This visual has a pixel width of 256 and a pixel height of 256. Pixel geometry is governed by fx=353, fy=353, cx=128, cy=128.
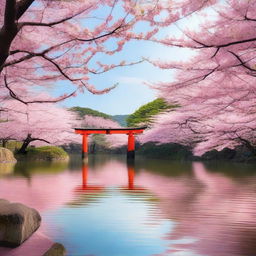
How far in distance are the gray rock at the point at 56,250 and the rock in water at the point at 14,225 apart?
19.3 inches

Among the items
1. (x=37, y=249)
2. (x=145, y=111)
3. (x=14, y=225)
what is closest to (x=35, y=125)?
(x=145, y=111)

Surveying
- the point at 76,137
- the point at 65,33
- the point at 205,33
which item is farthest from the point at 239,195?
the point at 76,137

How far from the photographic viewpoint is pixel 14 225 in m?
4.45

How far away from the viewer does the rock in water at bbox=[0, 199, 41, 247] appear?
4379 mm

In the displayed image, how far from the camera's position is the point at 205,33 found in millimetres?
7160

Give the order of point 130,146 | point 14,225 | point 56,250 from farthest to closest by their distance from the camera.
Answer: 1. point 130,146
2. point 14,225
3. point 56,250

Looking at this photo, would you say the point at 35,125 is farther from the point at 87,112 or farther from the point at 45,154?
the point at 87,112

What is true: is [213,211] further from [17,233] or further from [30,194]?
[30,194]

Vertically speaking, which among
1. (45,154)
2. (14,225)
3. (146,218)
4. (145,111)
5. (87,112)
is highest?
(87,112)

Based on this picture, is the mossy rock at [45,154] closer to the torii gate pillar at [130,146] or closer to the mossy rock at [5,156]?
the mossy rock at [5,156]

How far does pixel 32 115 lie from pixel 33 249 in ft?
76.2

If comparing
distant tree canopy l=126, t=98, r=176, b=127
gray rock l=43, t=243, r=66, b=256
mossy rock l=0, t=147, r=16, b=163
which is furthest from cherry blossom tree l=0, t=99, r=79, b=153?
gray rock l=43, t=243, r=66, b=256

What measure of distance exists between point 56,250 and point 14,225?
691 millimetres

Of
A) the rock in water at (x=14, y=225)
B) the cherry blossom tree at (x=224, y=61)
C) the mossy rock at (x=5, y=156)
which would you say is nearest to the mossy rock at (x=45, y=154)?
the mossy rock at (x=5, y=156)
